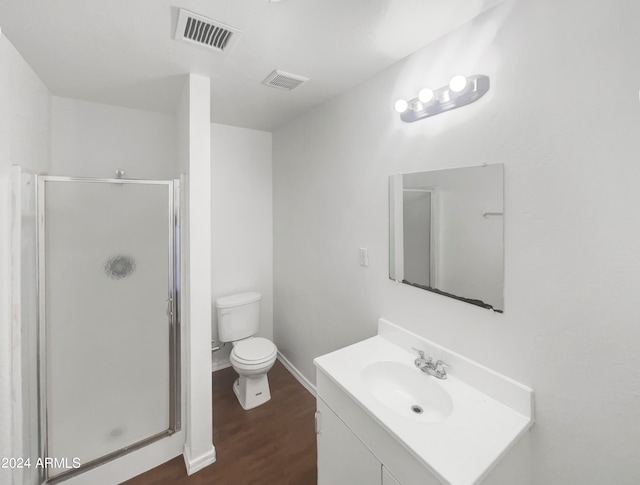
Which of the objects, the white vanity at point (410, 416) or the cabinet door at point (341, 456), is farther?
the cabinet door at point (341, 456)

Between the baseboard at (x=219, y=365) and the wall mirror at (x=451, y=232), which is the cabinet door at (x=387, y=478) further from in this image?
the baseboard at (x=219, y=365)

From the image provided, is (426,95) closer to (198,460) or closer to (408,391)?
(408,391)

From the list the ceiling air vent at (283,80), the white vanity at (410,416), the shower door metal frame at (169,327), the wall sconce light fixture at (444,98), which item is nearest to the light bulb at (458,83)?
the wall sconce light fixture at (444,98)

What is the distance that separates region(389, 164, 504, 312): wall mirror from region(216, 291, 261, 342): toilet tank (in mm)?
1538

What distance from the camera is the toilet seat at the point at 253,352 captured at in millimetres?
2174

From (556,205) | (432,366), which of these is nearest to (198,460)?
(432,366)

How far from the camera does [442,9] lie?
1.14 m

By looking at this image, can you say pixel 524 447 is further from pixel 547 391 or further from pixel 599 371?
pixel 599 371

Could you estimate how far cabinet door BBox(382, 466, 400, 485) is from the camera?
0.99 metres

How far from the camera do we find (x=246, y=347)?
2354 mm

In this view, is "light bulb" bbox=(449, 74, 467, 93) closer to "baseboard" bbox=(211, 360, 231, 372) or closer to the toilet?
the toilet

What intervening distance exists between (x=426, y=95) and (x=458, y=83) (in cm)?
16

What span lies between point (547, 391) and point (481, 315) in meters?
0.33

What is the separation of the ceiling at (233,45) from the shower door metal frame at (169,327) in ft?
2.11
